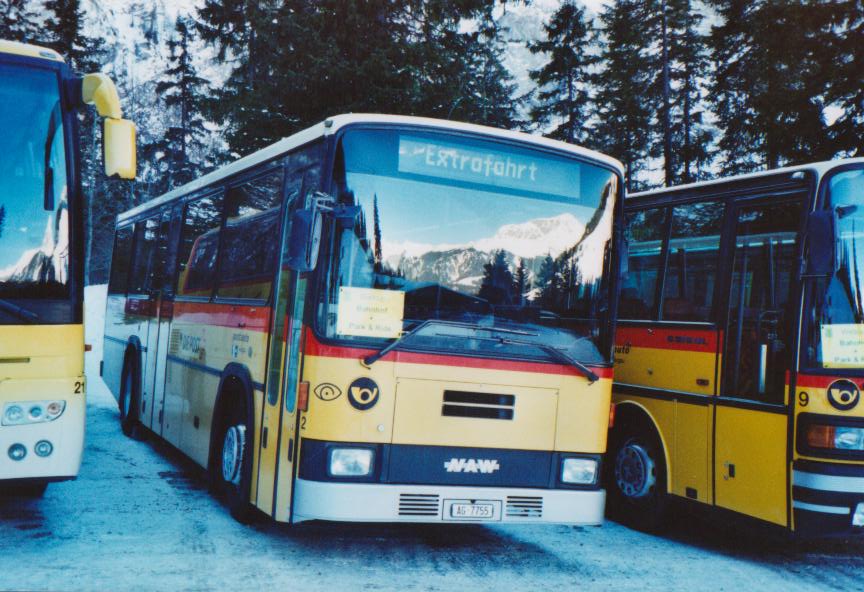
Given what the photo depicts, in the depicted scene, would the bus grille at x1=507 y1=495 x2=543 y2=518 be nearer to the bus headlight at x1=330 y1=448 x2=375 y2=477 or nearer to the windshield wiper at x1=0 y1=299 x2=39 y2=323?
the bus headlight at x1=330 y1=448 x2=375 y2=477

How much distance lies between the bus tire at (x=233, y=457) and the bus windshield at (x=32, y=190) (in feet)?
6.07

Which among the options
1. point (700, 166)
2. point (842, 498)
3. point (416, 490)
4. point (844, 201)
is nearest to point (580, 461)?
point (416, 490)

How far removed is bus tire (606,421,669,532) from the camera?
312 inches

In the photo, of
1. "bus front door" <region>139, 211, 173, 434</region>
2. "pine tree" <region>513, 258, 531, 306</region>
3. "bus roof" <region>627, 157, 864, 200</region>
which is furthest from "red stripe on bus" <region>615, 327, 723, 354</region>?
"bus front door" <region>139, 211, 173, 434</region>

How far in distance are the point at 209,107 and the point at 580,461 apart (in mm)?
16588

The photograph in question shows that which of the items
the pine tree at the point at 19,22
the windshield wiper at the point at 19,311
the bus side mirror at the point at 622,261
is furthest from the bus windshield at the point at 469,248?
the pine tree at the point at 19,22

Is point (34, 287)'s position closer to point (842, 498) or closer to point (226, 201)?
point (226, 201)

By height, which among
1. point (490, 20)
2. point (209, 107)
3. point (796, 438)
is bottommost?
point (796, 438)

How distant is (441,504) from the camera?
596 centimetres

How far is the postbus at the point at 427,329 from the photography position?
5.79 m

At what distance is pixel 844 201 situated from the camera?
6570mm

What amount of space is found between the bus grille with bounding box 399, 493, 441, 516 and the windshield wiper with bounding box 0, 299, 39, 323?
2719mm

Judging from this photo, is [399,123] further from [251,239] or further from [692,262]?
[692,262]

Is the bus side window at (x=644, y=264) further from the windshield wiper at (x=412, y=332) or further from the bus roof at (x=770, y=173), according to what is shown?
the windshield wiper at (x=412, y=332)
